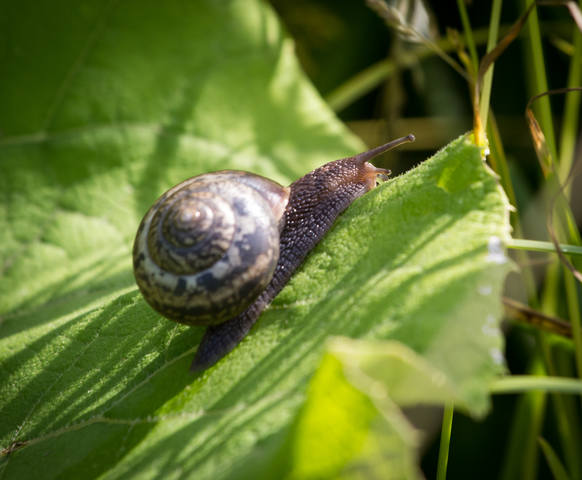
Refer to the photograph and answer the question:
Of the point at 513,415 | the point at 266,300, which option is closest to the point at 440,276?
the point at 266,300

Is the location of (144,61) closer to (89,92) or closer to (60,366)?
(89,92)

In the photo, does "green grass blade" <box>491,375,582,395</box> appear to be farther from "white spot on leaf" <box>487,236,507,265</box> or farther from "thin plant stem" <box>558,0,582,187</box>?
"thin plant stem" <box>558,0,582,187</box>

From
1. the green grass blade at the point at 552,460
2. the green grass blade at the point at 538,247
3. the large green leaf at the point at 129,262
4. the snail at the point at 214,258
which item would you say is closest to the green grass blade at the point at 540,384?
the large green leaf at the point at 129,262

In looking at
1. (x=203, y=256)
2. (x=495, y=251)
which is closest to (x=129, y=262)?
(x=203, y=256)

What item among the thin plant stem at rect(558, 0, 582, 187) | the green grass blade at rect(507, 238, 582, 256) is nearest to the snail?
the green grass blade at rect(507, 238, 582, 256)

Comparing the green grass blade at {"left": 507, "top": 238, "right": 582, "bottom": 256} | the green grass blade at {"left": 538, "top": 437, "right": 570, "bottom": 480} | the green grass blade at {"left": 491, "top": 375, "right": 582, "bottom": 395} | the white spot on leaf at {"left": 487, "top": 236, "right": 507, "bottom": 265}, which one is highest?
the white spot on leaf at {"left": 487, "top": 236, "right": 507, "bottom": 265}

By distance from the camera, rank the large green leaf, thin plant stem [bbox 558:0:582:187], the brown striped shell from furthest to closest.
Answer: thin plant stem [bbox 558:0:582:187] < the brown striped shell < the large green leaf
